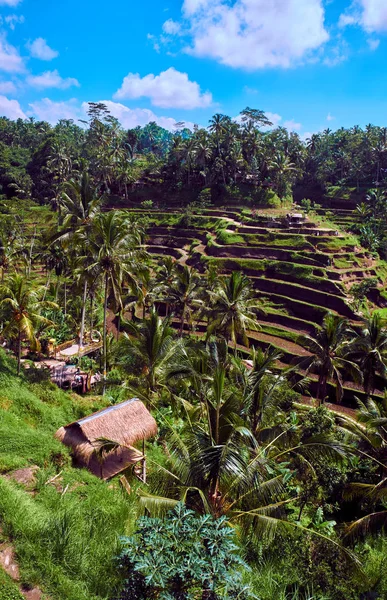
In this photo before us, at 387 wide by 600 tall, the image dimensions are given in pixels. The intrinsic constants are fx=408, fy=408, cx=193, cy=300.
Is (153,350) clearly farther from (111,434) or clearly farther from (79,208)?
(79,208)

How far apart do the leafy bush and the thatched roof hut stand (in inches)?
334

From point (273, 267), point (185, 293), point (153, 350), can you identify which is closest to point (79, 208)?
point (185, 293)

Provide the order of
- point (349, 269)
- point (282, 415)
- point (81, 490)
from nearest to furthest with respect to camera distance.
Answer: point (81, 490) → point (282, 415) → point (349, 269)

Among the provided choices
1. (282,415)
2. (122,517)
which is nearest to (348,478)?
(282,415)

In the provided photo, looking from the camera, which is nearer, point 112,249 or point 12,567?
point 12,567

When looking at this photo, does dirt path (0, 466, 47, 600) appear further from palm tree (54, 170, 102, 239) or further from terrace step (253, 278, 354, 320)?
terrace step (253, 278, 354, 320)

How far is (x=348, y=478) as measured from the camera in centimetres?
1795

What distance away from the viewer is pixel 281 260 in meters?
55.8

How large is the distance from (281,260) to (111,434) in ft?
142

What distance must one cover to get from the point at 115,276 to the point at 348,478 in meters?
A: 16.5

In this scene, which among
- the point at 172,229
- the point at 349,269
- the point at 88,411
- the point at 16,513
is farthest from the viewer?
the point at 172,229

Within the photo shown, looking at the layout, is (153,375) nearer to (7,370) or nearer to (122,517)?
(7,370)

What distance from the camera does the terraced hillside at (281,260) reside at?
1795 inches

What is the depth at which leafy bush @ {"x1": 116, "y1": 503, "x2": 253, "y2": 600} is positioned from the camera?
6.54 m
